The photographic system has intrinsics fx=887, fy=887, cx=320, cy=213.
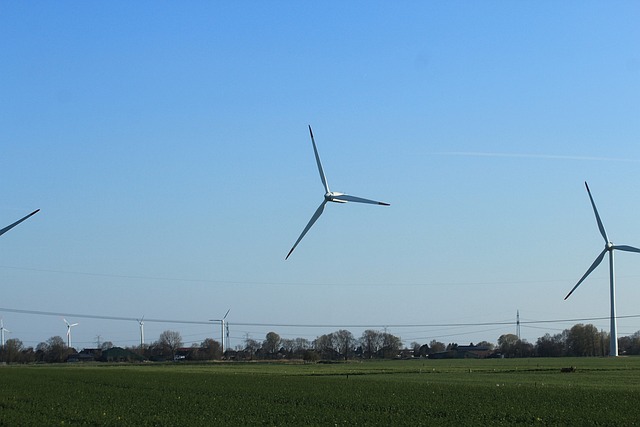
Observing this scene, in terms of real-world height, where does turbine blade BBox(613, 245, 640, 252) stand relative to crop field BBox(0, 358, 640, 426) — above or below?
above

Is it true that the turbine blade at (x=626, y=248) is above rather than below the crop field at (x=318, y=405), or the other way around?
above

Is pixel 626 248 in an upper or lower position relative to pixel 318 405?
upper

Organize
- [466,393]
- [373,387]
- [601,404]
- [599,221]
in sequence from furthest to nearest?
[599,221] < [373,387] < [466,393] < [601,404]

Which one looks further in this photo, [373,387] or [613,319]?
[613,319]

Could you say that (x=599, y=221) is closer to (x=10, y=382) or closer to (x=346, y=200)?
(x=346, y=200)

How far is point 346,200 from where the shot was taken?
77625 mm

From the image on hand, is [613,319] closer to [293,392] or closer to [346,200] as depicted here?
[346,200]

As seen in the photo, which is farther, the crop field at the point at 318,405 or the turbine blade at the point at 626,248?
the turbine blade at the point at 626,248

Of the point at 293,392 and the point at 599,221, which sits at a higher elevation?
the point at 599,221

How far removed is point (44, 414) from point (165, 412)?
668cm

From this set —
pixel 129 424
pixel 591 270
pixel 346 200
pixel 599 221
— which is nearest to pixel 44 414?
pixel 129 424

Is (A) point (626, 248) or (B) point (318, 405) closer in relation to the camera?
(B) point (318, 405)

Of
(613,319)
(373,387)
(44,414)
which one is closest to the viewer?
(44,414)

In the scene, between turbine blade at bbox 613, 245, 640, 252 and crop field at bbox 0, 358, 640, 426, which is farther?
turbine blade at bbox 613, 245, 640, 252
